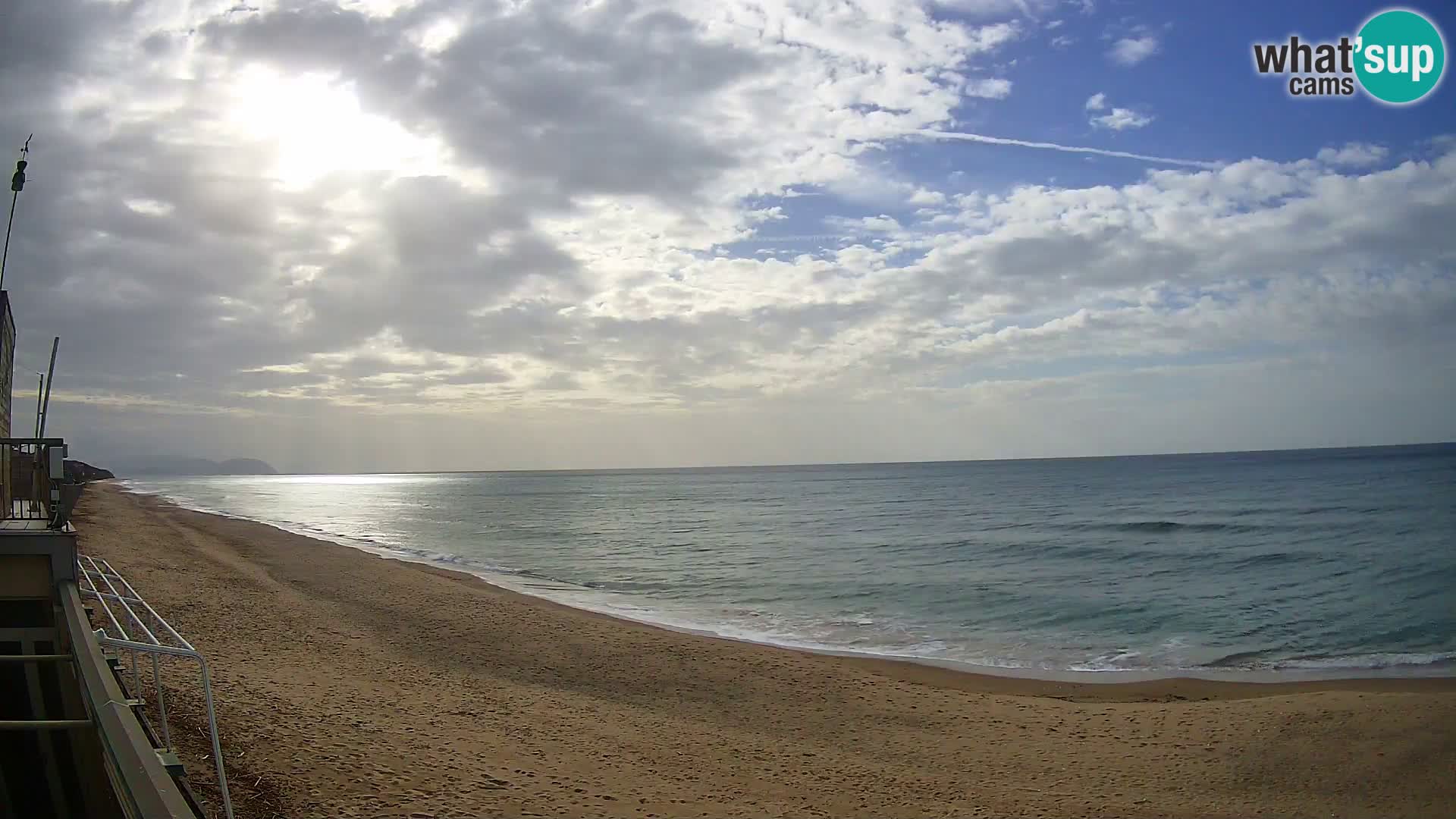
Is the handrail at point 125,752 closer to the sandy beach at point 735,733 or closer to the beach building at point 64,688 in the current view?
the beach building at point 64,688

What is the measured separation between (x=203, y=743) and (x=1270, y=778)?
1060 cm

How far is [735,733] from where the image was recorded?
34.4 feet

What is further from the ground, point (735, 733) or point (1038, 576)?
point (735, 733)

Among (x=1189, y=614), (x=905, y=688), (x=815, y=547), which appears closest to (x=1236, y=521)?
(x=815, y=547)

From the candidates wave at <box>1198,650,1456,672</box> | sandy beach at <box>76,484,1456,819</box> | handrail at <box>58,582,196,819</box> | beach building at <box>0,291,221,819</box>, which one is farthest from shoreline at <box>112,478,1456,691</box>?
handrail at <box>58,582,196,819</box>

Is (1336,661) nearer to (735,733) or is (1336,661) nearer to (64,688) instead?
(735,733)

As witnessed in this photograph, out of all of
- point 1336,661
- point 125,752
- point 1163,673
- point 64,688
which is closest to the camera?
point 125,752

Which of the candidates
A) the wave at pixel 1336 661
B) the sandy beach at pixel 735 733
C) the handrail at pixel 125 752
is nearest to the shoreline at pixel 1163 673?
the wave at pixel 1336 661

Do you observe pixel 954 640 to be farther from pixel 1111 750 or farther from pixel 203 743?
pixel 203 743

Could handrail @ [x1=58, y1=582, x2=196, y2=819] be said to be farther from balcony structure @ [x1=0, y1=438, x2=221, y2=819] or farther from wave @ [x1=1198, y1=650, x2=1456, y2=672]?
wave @ [x1=1198, y1=650, x2=1456, y2=672]

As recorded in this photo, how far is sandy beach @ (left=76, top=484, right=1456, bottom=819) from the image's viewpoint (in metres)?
7.91

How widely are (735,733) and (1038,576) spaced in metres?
18.4

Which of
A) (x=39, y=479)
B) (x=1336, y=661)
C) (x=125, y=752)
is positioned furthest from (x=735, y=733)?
(x=1336, y=661)

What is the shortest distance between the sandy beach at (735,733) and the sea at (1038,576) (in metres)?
2.28
